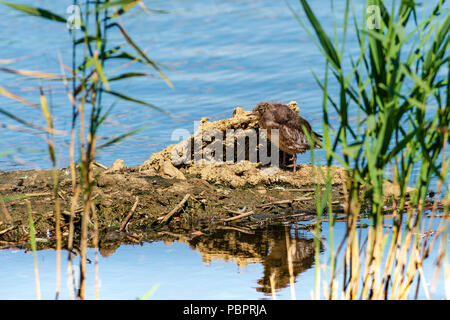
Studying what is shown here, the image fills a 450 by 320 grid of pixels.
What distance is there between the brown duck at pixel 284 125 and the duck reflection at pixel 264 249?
1.51 meters

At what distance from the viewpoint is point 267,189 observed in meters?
6.07

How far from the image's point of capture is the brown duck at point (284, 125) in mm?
6516

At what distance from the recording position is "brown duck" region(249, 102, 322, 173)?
6516 mm

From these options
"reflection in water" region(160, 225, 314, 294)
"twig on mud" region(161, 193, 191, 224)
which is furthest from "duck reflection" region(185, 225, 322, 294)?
"twig on mud" region(161, 193, 191, 224)

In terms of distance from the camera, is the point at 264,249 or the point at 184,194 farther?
the point at 184,194

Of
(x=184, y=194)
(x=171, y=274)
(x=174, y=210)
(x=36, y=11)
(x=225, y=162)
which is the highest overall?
(x=36, y=11)

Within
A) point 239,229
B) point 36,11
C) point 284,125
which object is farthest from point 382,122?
point 284,125

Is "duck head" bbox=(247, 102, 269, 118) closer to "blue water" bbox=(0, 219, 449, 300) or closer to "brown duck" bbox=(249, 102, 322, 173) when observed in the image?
"brown duck" bbox=(249, 102, 322, 173)

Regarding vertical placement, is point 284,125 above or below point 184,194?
above

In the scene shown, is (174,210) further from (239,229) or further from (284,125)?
(284,125)

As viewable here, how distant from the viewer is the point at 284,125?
6.55m

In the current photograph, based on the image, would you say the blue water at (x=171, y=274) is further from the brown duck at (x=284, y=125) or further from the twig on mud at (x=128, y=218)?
the brown duck at (x=284, y=125)

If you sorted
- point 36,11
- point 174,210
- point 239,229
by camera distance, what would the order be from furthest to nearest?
point 174,210
point 239,229
point 36,11

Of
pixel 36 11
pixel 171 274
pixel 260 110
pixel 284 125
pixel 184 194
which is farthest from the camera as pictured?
pixel 260 110
